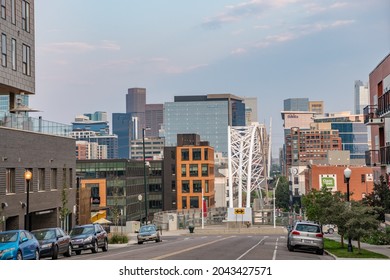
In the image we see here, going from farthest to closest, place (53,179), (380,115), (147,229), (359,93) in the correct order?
1. (147,229)
2. (380,115)
3. (53,179)
4. (359,93)

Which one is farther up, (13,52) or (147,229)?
(13,52)

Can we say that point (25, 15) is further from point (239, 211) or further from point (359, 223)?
point (239, 211)

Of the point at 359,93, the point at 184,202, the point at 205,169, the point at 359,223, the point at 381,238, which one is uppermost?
the point at 359,93

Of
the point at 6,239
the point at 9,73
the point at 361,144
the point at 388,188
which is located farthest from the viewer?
the point at 361,144

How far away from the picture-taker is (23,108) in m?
36.0

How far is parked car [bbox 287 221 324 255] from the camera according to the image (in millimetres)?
24906

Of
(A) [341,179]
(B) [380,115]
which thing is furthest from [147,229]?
(A) [341,179]

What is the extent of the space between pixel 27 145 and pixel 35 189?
1.83m

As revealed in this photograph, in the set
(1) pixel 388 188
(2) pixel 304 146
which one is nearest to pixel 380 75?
(1) pixel 388 188

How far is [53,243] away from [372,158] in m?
27.0

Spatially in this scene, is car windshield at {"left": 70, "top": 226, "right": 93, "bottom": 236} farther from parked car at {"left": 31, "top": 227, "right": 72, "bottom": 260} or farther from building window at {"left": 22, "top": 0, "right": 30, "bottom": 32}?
building window at {"left": 22, "top": 0, "right": 30, "bottom": 32}

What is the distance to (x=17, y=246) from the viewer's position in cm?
1950
